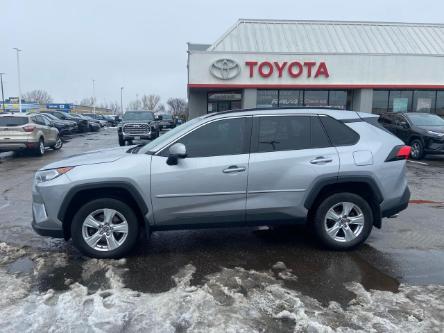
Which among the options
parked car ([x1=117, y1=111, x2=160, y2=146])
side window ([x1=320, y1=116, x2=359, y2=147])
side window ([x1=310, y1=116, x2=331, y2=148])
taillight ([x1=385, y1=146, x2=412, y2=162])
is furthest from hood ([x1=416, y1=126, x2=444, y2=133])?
parked car ([x1=117, y1=111, x2=160, y2=146])

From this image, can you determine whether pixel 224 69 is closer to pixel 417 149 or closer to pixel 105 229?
pixel 417 149

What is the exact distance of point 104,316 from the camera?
3.39 m

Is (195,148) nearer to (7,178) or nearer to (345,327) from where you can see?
(345,327)

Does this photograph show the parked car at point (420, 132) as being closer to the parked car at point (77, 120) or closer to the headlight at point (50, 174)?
the headlight at point (50, 174)

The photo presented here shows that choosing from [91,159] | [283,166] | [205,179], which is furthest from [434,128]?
[91,159]

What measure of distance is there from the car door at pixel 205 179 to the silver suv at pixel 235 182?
0.04ft

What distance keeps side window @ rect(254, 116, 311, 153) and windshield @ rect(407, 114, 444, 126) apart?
1130cm

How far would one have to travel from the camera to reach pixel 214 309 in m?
3.52

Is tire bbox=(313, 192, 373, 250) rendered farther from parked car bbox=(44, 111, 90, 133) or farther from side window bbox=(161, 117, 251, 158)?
parked car bbox=(44, 111, 90, 133)

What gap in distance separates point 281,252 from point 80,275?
2.39 meters

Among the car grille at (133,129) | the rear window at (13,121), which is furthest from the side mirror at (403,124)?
the rear window at (13,121)

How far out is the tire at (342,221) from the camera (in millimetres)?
4883

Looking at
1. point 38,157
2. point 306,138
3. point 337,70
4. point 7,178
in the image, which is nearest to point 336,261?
point 306,138

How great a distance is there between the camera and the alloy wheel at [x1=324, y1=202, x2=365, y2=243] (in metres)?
4.93
